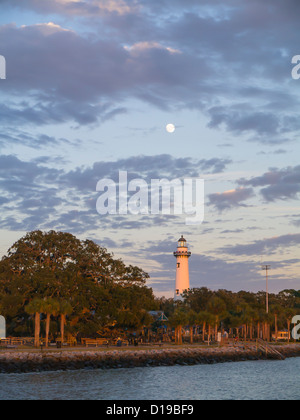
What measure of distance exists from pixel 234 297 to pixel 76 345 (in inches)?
2338

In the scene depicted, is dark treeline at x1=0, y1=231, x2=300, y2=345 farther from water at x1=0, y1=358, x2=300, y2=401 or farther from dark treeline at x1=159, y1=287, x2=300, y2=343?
water at x1=0, y1=358, x2=300, y2=401

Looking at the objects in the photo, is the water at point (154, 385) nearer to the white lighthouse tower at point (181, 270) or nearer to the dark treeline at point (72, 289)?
the dark treeline at point (72, 289)

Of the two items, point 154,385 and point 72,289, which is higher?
Result: point 72,289

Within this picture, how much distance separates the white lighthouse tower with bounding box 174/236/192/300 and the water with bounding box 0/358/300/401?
59229mm

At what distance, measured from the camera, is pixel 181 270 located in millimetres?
120312

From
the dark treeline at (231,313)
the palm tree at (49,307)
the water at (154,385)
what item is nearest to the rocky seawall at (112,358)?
the water at (154,385)

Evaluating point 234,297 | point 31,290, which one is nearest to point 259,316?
point 234,297

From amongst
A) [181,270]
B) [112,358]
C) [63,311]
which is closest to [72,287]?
[63,311]

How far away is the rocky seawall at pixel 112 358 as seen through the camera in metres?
52.6

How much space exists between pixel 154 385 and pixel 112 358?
43.1 ft

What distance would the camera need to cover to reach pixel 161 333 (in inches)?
3622

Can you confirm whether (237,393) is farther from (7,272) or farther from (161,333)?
(161,333)

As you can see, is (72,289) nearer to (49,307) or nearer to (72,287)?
(72,287)
